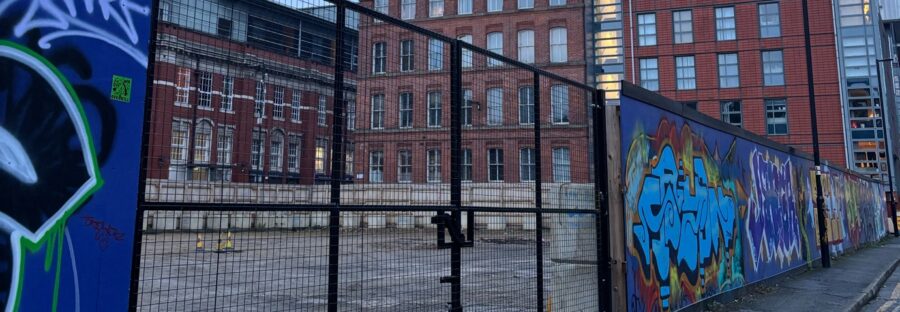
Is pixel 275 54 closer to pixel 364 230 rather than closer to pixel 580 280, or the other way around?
pixel 364 230

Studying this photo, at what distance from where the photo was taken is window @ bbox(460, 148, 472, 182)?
212 inches

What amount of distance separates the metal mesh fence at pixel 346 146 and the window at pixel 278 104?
0.05 feet

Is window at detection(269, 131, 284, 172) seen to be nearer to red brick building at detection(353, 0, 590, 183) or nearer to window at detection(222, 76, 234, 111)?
window at detection(222, 76, 234, 111)

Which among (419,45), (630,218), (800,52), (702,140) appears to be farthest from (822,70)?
(419,45)

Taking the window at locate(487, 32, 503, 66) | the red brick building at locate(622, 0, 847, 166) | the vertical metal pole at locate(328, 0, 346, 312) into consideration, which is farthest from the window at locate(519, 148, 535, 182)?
the red brick building at locate(622, 0, 847, 166)

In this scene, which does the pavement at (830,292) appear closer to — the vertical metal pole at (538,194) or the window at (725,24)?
the vertical metal pole at (538,194)

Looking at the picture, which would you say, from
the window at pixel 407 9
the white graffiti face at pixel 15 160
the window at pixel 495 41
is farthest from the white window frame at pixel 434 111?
the window at pixel 407 9

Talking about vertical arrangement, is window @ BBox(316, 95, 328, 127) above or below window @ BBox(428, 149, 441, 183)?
above

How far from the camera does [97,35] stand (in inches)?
117

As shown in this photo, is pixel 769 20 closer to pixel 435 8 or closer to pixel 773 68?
pixel 773 68

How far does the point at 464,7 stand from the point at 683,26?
1925 centimetres

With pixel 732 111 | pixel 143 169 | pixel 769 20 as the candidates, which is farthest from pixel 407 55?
pixel 769 20

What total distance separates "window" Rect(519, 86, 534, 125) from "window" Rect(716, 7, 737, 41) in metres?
46.3

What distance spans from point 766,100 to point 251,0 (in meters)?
49.5
